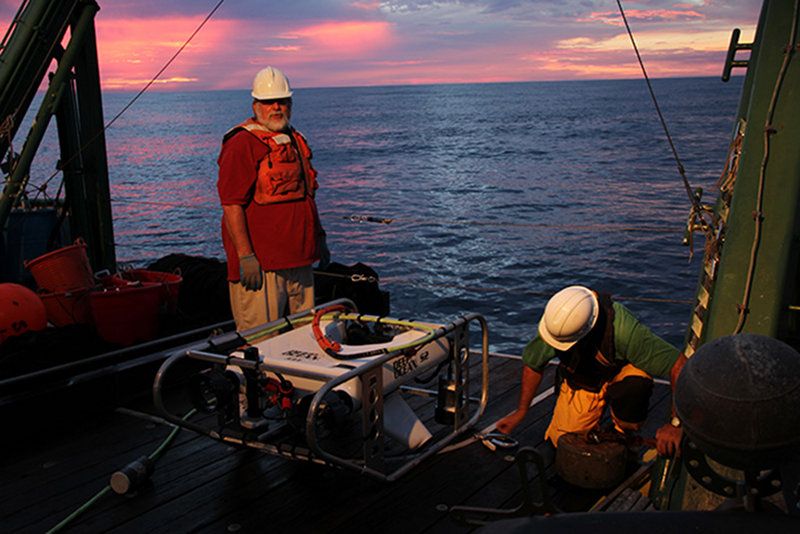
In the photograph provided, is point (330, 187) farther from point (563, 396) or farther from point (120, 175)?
point (563, 396)

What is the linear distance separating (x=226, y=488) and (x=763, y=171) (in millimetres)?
3300

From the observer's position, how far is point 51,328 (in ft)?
18.5

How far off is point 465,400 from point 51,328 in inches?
137

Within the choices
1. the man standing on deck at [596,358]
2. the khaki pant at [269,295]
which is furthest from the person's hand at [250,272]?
the man standing on deck at [596,358]

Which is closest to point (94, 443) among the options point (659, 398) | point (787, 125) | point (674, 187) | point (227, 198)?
point (227, 198)

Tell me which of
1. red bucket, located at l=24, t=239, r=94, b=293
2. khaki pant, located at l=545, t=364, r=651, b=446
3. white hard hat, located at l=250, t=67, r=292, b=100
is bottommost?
khaki pant, located at l=545, t=364, r=651, b=446

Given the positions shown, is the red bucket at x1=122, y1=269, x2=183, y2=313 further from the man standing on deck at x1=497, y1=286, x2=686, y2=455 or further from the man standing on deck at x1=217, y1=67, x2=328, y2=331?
the man standing on deck at x1=497, y1=286, x2=686, y2=455

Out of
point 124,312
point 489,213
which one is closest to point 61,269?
point 124,312

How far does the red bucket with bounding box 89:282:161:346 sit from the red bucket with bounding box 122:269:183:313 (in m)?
0.25

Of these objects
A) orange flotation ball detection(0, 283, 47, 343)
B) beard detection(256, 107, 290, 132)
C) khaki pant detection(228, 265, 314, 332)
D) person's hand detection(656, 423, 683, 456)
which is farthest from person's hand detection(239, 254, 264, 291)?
person's hand detection(656, 423, 683, 456)

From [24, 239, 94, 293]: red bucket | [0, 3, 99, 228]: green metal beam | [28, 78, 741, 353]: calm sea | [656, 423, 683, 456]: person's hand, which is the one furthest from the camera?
[28, 78, 741, 353]: calm sea

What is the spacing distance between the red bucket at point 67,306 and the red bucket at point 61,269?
6 cm

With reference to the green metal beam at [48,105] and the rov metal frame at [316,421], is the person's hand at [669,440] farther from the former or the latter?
the green metal beam at [48,105]

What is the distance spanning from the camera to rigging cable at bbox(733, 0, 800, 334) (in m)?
3.01
